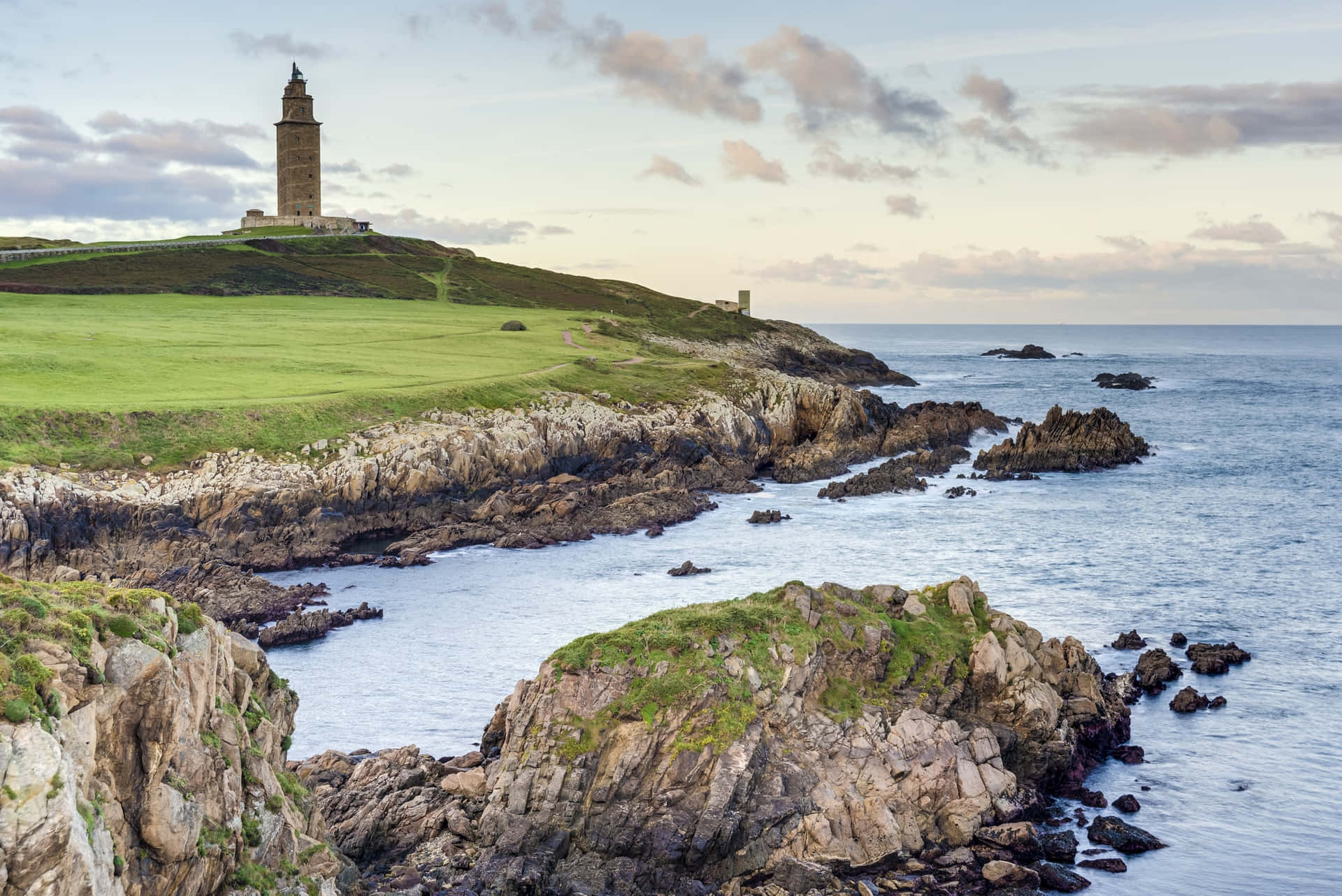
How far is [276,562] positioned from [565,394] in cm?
2757

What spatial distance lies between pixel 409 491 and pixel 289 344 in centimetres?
3231

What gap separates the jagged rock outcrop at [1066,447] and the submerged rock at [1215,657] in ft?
113

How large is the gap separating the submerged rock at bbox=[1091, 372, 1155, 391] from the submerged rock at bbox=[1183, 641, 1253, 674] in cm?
11056

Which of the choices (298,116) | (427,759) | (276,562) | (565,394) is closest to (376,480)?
(276,562)

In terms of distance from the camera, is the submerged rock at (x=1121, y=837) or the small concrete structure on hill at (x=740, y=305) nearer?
the submerged rock at (x=1121, y=837)

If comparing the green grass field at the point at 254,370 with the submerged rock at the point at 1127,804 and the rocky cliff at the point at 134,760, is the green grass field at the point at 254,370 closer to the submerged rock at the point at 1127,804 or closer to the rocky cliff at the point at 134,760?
the rocky cliff at the point at 134,760

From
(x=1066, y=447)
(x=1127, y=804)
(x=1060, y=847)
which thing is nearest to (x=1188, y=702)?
(x=1127, y=804)

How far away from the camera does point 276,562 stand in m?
47.1

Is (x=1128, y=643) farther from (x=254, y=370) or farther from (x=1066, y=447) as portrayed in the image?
(x=254, y=370)

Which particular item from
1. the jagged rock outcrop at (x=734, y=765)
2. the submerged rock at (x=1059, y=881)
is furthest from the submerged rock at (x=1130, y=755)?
the submerged rock at (x=1059, y=881)

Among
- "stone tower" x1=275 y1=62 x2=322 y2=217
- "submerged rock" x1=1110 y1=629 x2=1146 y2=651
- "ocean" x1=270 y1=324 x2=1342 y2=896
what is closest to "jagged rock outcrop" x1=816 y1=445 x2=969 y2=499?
"ocean" x1=270 y1=324 x2=1342 y2=896

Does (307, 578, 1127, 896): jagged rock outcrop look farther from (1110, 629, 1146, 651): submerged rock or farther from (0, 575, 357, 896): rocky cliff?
(1110, 629, 1146, 651): submerged rock

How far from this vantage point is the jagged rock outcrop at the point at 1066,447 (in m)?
73.5

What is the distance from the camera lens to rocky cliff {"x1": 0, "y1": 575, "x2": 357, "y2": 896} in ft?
40.4
